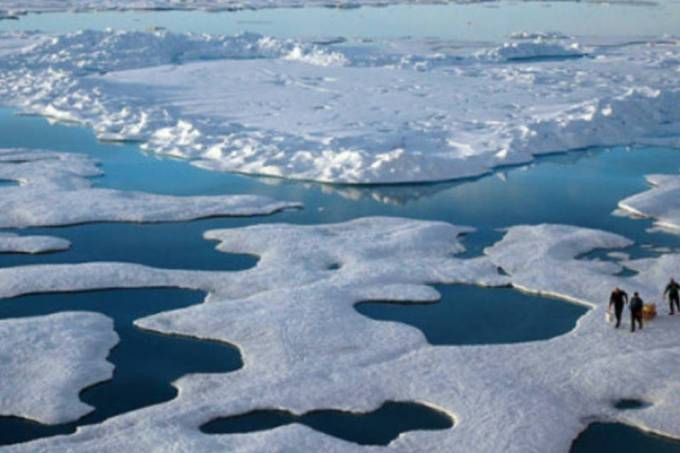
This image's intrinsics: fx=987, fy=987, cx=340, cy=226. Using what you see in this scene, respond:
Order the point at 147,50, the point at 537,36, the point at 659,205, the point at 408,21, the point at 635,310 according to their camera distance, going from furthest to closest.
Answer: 1. the point at 408,21
2. the point at 537,36
3. the point at 147,50
4. the point at 659,205
5. the point at 635,310

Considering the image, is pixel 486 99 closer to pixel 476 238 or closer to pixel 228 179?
pixel 228 179

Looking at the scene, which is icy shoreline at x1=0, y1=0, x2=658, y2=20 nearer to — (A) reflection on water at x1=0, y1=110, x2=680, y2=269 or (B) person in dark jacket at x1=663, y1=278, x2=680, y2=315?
(A) reflection on water at x1=0, y1=110, x2=680, y2=269

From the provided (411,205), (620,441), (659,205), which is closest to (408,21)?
(411,205)

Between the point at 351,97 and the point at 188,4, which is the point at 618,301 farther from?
the point at 188,4

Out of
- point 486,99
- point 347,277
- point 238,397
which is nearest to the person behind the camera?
point 238,397

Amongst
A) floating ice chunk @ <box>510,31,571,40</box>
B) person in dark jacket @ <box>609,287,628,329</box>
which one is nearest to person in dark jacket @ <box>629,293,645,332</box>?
person in dark jacket @ <box>609,287,628,329</box>

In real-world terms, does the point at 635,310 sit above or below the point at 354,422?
above

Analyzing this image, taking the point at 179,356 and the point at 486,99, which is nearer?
the point at 179,356

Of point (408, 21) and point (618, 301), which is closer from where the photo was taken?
point (618, 301)

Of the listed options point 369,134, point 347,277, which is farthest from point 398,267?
point 369,134
